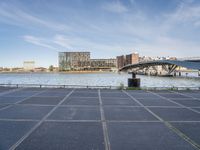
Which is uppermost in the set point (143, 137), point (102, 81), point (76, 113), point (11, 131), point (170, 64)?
point (170, 64)

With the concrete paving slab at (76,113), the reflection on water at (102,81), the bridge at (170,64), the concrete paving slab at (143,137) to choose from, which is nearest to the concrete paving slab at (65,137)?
the concrete paving slab at (143,137)

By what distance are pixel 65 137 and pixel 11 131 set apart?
2303 mm

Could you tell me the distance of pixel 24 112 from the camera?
1105 centimetres

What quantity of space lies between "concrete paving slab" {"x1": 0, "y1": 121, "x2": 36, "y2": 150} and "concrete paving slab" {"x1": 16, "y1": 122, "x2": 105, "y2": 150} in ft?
1.42

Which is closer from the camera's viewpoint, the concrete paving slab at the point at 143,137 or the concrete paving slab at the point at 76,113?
the concrete paving slab at the point at 143,137

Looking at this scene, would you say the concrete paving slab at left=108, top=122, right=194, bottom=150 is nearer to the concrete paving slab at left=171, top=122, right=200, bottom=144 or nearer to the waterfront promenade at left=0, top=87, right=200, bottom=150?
the waterfront promenade at left=0, top=87, right=200, bottom=150

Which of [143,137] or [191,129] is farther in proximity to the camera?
[191,129]

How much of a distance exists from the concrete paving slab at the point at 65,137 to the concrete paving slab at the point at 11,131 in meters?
0.43

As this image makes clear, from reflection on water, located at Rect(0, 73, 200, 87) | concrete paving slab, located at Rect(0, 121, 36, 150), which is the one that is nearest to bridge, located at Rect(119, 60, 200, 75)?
reflection on water, located at Rect(0, 73, 200, 87)

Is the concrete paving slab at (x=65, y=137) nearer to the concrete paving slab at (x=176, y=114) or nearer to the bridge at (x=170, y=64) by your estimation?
the concrete paving slab at (x=176, y=114)

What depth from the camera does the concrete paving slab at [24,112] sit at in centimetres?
1007

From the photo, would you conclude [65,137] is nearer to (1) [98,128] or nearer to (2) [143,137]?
(1) [98,128]

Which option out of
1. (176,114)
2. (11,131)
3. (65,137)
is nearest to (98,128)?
(65,137)

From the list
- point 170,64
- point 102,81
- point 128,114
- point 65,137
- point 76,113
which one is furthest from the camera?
point 170,64
